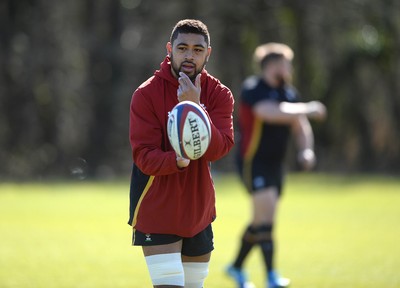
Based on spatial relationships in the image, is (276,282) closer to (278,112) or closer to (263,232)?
(263,232)

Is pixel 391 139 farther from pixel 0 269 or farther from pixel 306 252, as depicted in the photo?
pixel 0 269

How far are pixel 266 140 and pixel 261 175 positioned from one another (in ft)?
1.17

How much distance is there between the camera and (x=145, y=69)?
101 feet

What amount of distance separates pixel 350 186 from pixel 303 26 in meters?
9.76

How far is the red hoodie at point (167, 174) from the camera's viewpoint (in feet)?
17.0

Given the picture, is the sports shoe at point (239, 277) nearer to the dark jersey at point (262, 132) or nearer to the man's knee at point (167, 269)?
the dark jersey at point (262, 132)

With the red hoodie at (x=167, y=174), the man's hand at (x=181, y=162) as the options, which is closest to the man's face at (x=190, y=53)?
the red hoodie at (x=167, y=174)

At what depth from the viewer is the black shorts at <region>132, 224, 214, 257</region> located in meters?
5.26

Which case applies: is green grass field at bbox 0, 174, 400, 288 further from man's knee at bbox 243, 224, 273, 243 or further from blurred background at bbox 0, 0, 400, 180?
blurred background at bbox 0, 0, 400, 180

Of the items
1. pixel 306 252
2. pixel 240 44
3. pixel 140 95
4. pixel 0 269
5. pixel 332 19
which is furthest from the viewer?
pixel 240 44

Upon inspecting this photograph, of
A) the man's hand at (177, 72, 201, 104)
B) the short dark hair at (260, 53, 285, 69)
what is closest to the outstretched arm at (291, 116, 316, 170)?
the short dark hair at (260, 53, 285, 69)

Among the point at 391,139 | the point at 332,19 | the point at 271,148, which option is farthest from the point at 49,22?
the point at 271,148

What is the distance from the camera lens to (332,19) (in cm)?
2905

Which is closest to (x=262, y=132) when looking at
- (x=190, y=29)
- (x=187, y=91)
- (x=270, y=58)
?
(x=270, y=58)
